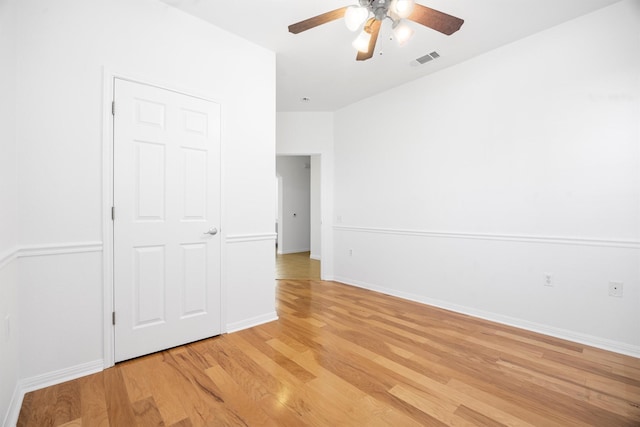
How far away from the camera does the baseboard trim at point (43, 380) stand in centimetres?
156

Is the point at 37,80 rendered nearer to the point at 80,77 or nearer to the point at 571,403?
the point at 80,77

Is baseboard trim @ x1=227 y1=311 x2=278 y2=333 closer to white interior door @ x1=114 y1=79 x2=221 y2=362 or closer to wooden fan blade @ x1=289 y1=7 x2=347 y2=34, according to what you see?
white interior door @ x1=114 y1=79 x2=221 y2=362

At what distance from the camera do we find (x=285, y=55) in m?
3.16

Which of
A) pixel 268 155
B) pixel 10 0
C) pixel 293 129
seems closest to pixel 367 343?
pixel 268 155

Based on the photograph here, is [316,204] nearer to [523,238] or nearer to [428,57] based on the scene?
[428,57]

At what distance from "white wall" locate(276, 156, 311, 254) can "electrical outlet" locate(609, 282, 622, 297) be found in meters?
6.27

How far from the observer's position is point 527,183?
2850 millimetres

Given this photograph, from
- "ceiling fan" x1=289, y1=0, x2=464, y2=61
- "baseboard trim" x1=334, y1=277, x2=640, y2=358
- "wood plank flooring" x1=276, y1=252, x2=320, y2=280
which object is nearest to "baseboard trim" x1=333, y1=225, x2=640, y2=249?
"baseboard trim" x1=334, y1=277, x2=640, y2=358

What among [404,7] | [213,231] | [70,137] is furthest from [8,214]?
[404,7]

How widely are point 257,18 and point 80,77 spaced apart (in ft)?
4.79

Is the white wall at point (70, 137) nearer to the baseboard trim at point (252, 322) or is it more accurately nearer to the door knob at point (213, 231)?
the door knob at point (213, 231)

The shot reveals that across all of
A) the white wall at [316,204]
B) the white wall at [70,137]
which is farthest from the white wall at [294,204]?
the white wall at [70,137]

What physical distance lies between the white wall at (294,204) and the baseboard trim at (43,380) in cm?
569

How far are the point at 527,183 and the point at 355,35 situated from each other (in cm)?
223
